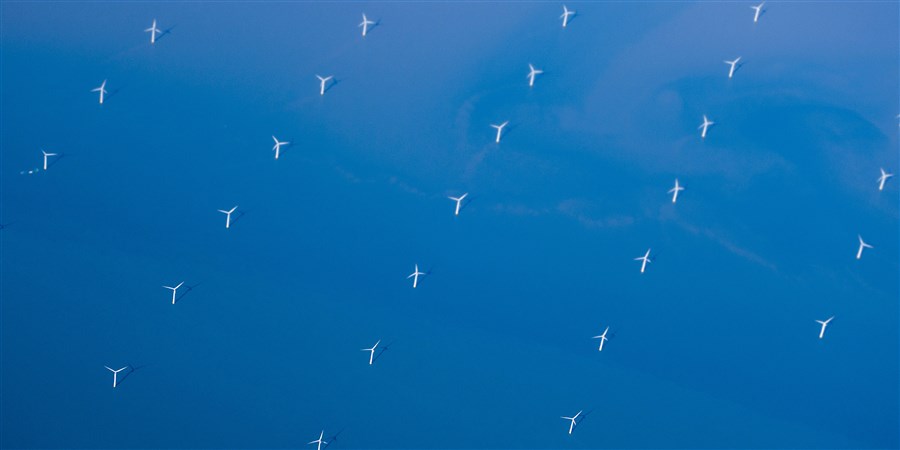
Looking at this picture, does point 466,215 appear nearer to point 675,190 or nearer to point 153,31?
point 675,190

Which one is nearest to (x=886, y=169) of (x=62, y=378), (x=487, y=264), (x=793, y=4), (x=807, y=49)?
(x=807, y=49)

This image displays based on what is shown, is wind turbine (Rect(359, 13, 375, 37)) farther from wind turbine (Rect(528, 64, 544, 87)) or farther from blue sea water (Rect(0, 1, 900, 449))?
wind turbine (Rect(528, 64, 544, 87))

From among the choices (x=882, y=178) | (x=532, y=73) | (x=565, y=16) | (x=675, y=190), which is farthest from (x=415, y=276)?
(x=882, y=178)

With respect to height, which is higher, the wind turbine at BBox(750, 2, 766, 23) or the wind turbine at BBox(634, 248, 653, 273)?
the wind turbine at BBox(750, 2, 766, 23)

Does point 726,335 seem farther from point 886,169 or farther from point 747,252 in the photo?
point 886,169

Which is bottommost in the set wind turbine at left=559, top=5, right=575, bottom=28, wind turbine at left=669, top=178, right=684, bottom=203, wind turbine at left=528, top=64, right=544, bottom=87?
wind turbine at left=669, top=178, right=684, bottom=203

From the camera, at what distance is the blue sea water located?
13.1ft

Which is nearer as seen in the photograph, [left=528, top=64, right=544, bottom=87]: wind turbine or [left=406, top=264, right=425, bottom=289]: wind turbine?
[left=406, top=264, right=425, bottom=289]: wind turbine

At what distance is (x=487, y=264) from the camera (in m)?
4.18

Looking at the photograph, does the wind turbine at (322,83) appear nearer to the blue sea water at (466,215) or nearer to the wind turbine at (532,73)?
the blue sea water at (466,215)

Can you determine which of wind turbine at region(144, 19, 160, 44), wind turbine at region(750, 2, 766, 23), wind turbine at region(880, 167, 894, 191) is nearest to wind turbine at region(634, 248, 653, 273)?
wind turbine at region(880, 167, 894, 191)

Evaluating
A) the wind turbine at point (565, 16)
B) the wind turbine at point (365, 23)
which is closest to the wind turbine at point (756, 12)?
the wind turbine at point (565, 16)

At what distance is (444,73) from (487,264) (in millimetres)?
1256

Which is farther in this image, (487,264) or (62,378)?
(487,264)
